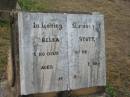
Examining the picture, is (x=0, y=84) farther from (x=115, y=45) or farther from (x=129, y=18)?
(x=129, y=18)

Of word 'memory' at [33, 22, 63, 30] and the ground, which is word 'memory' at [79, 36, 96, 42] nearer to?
word 'memory' at [33, 22, 63, 30]

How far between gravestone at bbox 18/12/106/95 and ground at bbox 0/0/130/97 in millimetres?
1656

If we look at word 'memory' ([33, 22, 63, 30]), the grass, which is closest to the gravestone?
word 'memory' ([33, 22, 63, 30])

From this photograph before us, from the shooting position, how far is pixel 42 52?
15.2 feet

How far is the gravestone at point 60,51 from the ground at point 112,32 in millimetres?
1656

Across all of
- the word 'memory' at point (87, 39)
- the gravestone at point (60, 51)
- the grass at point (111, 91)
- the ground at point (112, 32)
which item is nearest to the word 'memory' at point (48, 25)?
the gravestone at point (60, 51)

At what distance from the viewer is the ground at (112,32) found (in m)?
7.04

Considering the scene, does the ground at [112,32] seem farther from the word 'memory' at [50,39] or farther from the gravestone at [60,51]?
the word 'memory' at [50,39]

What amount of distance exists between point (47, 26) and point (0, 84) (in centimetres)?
143

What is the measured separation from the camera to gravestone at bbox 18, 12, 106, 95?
14.8 ft

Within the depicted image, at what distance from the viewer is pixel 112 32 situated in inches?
377

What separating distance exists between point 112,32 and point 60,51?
16.5ft

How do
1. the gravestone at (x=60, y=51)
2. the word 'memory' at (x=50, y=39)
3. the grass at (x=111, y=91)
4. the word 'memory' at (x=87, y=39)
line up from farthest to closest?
1. the grass at (x=111, y=91)
2. the word 'memory' at (x=87, y=39)
3. the word 'memory' at (x=50, y=39)
4. the gravestone at (x=60, y=51)

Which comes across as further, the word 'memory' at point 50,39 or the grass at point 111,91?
the grass at point 111,91
